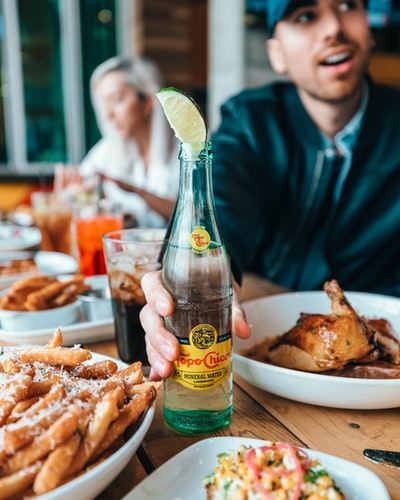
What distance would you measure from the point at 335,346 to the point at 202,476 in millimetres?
308

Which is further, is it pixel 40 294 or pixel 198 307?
pixel 40 294

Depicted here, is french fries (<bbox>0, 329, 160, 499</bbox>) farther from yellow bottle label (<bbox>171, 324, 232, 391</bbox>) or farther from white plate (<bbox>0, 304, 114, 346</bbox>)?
white plate (<bbox>0, 304, 114, 346</bbox>)

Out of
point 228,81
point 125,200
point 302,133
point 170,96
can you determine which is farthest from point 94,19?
point 170,96

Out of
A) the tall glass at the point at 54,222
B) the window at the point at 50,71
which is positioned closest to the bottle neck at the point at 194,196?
the tall glass at the point at 54,222

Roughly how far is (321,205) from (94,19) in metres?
4.21

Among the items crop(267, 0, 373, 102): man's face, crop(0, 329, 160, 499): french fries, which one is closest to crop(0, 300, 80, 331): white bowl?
crop(0, 329, 160, 499): french fries

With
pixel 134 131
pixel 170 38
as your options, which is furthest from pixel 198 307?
pixel 170 38

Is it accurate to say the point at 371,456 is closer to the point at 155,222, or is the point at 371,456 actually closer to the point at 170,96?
the point at 170,96

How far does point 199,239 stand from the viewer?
78 cm

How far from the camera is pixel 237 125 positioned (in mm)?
1925

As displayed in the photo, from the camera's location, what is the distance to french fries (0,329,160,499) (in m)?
0.55

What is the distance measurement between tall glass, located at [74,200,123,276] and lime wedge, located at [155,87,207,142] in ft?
2.70

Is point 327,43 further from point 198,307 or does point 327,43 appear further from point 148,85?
point 148,85

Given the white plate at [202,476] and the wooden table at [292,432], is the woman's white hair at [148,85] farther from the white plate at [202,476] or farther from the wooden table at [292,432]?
the white plate at [202,476]
